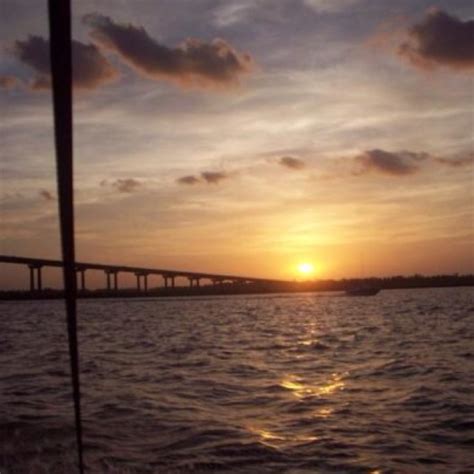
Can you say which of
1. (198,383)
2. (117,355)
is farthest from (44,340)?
(198,383)

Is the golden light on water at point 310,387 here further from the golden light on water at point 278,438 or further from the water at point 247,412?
the golden light on water at point 278,438

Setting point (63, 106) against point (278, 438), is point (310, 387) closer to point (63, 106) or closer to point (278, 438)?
point (278, 438)

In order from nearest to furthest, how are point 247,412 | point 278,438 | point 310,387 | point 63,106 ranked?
point 63,106, point 278,438, point 247,412, point 310,387

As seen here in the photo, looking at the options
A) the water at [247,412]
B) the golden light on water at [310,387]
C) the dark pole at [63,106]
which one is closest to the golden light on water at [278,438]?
the water at [247,412]

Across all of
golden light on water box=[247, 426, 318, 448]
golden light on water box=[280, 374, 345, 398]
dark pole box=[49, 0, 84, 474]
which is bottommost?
golden light on water box=[280, 374, 345, 398]

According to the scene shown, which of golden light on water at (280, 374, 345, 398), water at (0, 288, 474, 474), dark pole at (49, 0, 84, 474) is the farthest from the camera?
golden light on water at (280, 374, 345, 398)

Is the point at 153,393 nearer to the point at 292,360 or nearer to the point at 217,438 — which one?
the point at 217,438

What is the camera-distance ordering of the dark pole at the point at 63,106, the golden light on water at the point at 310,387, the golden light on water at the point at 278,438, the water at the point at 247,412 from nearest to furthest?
the dark pole at the point at 63,106, the water at the point at 247,412, the golden light on water at the point at 278,438, the golden light on water at the point at 310,387

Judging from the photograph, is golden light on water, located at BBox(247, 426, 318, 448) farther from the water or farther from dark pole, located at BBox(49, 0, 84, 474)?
dark pole, located at BBox(49, 0, 84, 474)

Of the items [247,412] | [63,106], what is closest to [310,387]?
[247,412]

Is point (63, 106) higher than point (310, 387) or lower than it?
higher

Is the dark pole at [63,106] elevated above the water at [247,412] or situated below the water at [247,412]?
above

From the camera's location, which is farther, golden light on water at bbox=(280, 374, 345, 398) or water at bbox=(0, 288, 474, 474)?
golden light on water at bbox=(280, 374, 345, 398)

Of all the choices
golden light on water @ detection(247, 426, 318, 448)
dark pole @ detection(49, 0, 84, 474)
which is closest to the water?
golden light on water @ detection(247, 426, 318, 448)
